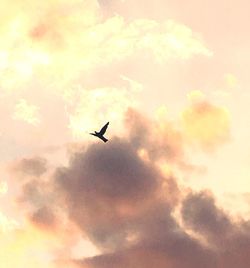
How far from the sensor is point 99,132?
290 ft
